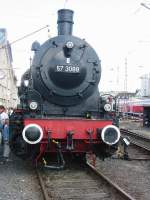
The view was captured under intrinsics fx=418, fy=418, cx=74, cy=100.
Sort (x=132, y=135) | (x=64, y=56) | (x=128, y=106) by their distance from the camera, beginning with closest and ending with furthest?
1. (x=64, y=56)
2. (x=132, y=135)
3. (x=128, y=106)

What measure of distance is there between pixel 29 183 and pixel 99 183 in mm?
1404

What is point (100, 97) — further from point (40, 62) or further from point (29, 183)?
point (29, 183)

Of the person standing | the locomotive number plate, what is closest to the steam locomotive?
the locomotive number plate

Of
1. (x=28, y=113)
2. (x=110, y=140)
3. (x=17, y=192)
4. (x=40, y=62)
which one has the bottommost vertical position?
(x=17, y=192)

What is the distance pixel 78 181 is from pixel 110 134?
4.08ft

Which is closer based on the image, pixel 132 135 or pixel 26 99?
pixel 26 99

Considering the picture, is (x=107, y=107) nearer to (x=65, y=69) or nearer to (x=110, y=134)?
(x=110, y=134)

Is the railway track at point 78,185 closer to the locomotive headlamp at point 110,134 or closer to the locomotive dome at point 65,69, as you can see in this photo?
the locomotive headlamp at point 110,134

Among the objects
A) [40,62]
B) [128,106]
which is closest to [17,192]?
[40,62]

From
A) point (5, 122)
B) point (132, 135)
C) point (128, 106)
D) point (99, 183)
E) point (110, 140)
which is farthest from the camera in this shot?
point (128, 106)

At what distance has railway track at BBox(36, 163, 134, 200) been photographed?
287 inches

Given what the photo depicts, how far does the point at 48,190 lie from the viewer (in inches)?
304

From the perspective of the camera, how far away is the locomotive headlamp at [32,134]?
8.61 meters

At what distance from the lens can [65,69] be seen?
9516 mm
